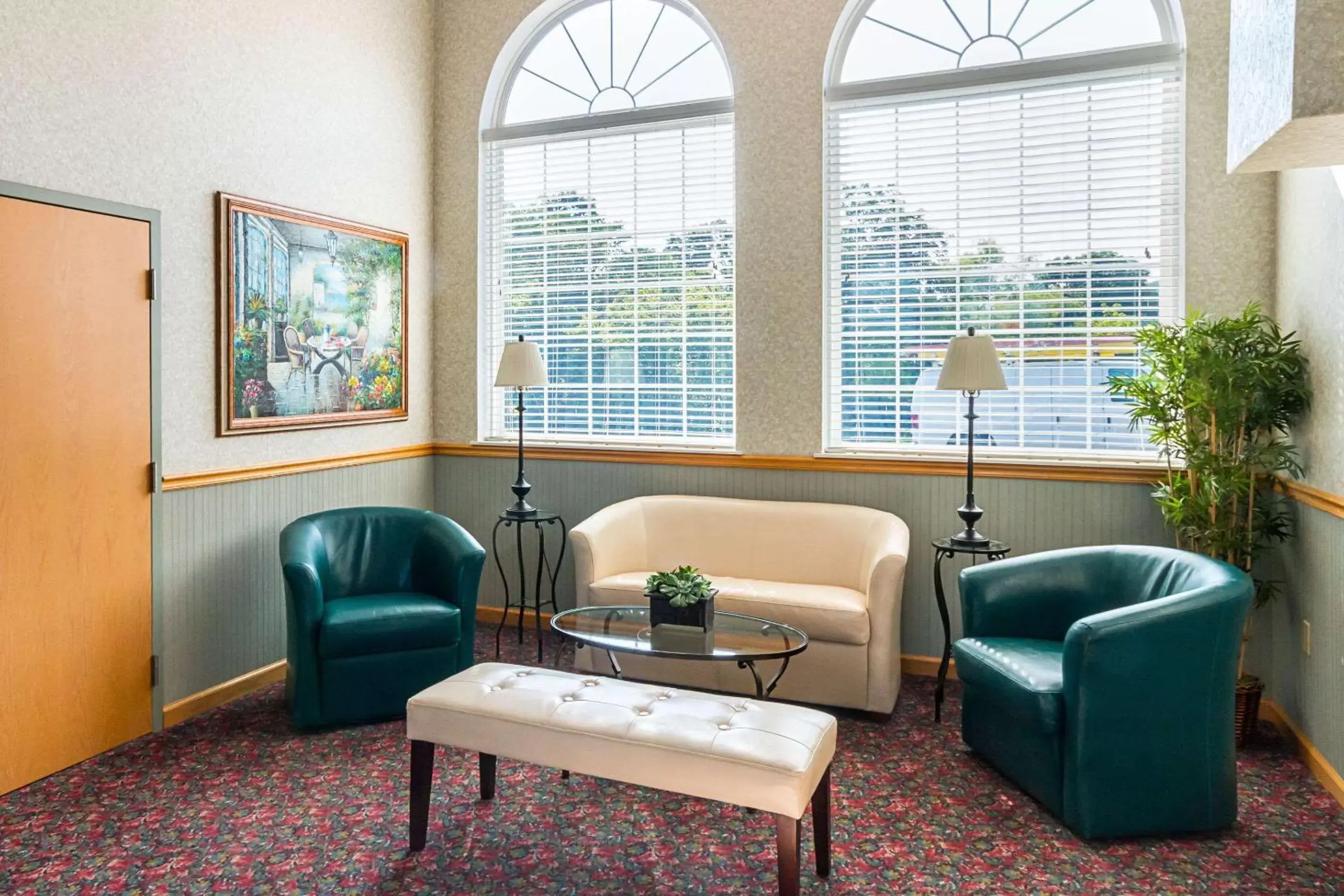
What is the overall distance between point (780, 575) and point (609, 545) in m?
0.83

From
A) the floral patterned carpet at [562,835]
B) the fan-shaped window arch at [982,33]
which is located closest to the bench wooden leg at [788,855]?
the floral patterned carpet at [562,835]

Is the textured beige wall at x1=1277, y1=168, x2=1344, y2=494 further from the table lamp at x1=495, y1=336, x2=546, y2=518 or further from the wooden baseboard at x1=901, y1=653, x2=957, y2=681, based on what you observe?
the table lamp at x1=495, y1=336, x2=546, y2=518

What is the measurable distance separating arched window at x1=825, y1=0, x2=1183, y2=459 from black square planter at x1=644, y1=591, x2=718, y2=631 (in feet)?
5.36

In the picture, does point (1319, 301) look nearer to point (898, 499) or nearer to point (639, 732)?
point (898, 499)

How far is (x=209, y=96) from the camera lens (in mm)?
3670

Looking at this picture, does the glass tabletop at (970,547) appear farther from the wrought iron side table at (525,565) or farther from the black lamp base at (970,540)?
the wrought iron side table at (525,565)

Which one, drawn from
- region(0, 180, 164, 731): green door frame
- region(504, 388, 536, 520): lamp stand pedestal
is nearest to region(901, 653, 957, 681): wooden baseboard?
region(504, 388, 536, 520): lamp stand pedestal

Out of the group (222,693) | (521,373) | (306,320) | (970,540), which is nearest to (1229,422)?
(970,540)

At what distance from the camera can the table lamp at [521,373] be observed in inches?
176

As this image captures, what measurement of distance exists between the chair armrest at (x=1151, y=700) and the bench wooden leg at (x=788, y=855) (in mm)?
1023

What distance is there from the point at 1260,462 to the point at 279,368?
4.15m

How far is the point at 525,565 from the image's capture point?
5070 mm

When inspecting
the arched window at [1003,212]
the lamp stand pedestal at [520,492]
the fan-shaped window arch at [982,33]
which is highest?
the fan-shaped window arch at [982,33]

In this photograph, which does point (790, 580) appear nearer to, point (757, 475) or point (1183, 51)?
point (757, 475)
